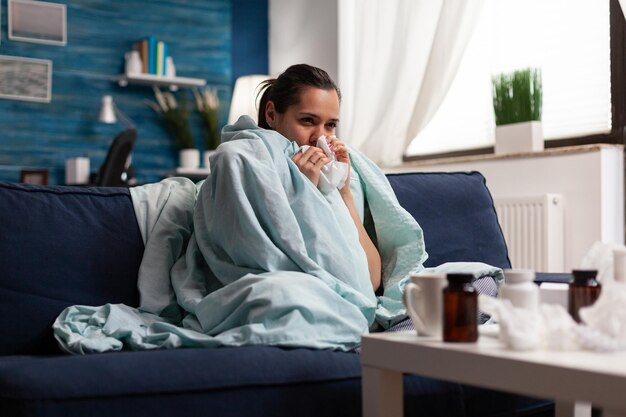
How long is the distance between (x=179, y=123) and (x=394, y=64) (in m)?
1.73

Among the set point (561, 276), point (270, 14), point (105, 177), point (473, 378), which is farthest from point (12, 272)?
point (270, 14)

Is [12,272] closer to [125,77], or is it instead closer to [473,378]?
[473,378]

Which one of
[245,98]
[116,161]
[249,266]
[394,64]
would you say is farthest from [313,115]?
[245,98]

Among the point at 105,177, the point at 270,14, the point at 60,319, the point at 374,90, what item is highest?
the point at 270,14

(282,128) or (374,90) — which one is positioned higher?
(374,90)

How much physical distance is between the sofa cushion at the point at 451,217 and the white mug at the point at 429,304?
1009mm

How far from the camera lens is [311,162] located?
6.80 feet

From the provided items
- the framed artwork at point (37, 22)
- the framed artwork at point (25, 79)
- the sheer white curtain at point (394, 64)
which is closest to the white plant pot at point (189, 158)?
the framed artwork at point (25, 79)

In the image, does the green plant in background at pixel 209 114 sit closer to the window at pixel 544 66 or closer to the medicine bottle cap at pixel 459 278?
the window at pixel 544 66

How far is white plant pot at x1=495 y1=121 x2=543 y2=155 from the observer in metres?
3.49

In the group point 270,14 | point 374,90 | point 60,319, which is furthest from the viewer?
point 270,14

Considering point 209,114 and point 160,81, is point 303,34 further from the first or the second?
point 160,81

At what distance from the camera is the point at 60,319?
5.85 feet

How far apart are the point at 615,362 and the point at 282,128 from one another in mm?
1304
